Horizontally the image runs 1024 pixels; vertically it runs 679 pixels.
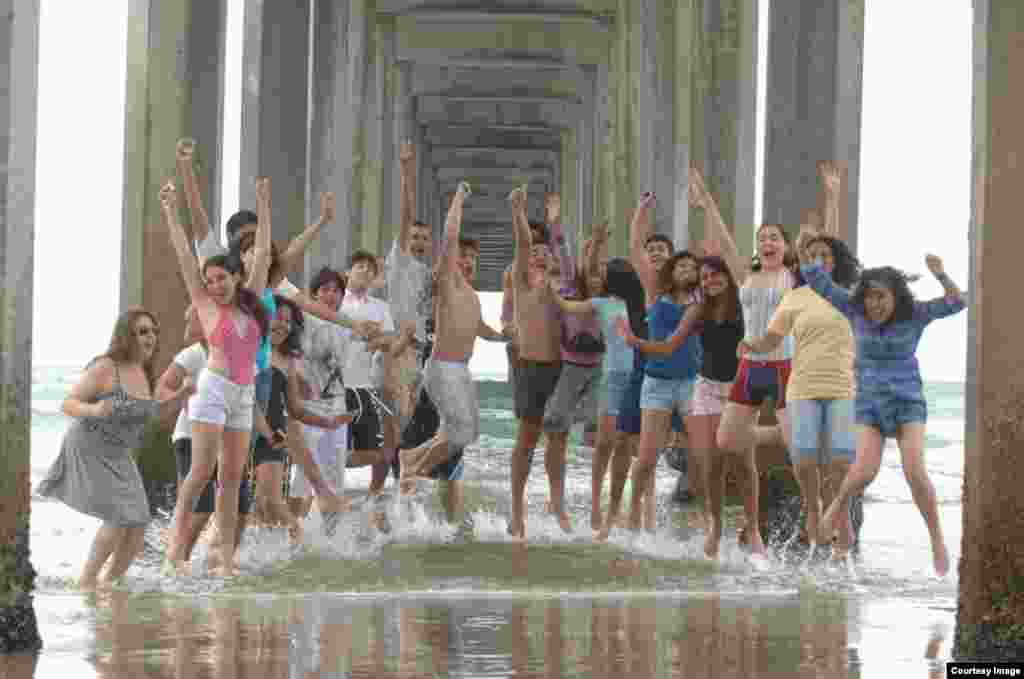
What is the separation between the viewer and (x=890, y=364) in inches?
341

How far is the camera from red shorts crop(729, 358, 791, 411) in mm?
9703

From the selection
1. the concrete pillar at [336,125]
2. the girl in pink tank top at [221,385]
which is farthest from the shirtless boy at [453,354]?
the concrete pillar at [336,125]

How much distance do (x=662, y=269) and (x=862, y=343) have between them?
1.80 meters

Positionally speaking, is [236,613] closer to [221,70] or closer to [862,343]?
[862,343]

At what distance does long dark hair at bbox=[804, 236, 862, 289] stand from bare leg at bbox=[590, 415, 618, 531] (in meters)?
2.42

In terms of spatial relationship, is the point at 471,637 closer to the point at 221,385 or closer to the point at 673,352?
the point at 221,385

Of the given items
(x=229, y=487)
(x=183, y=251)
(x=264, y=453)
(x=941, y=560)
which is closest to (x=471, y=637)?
(x=229, y=487)

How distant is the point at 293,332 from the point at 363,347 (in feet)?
6.10

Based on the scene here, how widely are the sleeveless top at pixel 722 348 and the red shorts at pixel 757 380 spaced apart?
0.94 ft

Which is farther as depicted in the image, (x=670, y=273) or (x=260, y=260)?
(x=670, y=273)

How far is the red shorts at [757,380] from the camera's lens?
31.8 feet

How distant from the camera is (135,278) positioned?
40.6ft

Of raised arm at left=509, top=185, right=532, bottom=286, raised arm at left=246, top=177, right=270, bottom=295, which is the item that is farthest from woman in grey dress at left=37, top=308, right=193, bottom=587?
raised arm at left=509, top=185, right=532, bottom=286

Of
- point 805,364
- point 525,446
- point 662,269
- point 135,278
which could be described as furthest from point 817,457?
point 135,278
